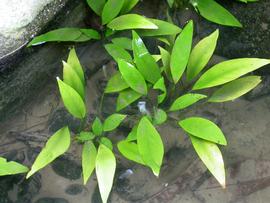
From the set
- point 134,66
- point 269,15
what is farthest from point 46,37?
point 269,15

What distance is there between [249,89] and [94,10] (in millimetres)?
638

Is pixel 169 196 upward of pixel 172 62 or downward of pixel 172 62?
downward

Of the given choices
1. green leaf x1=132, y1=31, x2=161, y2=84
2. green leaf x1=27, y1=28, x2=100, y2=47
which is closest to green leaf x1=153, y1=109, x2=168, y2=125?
green leaf x1=132, y1=31, x2=161, y2=84

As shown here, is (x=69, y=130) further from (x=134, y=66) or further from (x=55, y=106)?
(x=134, y=66)

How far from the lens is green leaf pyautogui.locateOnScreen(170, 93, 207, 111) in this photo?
1.55 m

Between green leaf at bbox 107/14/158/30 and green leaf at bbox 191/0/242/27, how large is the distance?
0.27 m

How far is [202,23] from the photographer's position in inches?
74.7

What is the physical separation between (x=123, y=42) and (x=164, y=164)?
47 cm

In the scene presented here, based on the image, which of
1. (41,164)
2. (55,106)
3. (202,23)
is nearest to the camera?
(41,164)

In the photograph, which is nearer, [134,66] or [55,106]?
[134,66]

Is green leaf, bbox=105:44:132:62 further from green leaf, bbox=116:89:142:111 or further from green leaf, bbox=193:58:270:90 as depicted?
green leaf, bbox=193:58:270:90

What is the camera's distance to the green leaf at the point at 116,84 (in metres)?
1.63

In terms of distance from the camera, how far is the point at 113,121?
1.59 m

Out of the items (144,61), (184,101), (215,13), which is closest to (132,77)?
(144,61)
